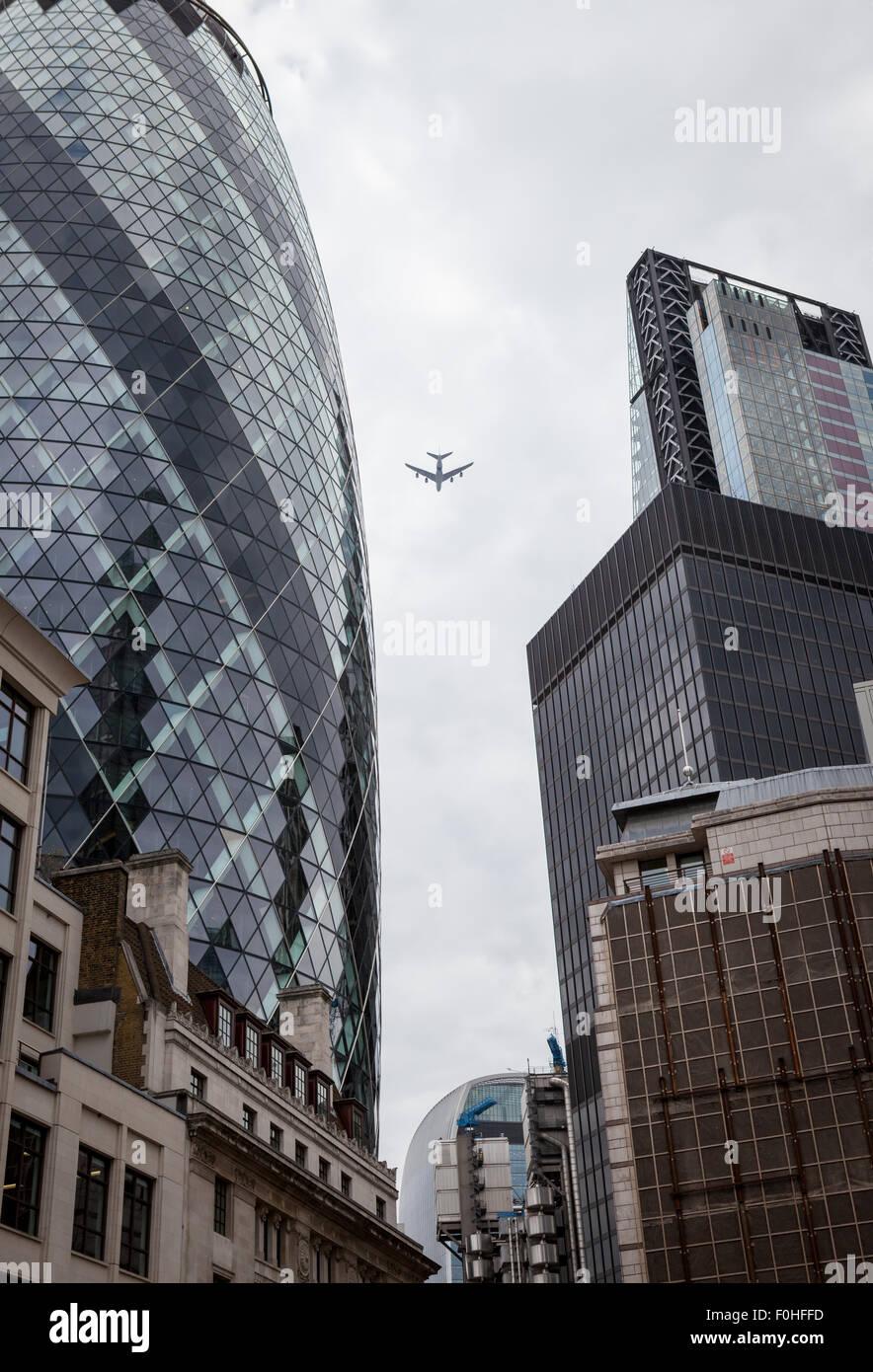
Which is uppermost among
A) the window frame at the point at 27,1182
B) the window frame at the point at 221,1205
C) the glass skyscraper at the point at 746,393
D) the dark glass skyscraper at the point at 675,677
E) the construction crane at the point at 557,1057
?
the glass skyscraper at the point at 746,393

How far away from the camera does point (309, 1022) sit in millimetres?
60656

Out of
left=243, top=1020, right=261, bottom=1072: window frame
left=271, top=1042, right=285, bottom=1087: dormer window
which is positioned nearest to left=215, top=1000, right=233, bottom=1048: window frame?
left=243, top=1020, right=261, bottom=1072: window frame

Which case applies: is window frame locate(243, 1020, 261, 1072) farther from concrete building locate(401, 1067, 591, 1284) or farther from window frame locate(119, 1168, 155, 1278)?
concrete building locate(401, 1067, 591, 1284)

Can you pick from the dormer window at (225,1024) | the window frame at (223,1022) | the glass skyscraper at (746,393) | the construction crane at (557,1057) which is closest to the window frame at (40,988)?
the window frame at (223,1022)

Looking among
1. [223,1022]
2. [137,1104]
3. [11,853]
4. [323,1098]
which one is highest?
[323,1098]

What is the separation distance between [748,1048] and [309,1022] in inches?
836

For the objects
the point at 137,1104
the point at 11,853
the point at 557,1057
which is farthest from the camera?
the point at 557,1057

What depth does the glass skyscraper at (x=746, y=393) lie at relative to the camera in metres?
154

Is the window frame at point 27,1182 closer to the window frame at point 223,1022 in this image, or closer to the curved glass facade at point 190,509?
the window frame at point 223,1022

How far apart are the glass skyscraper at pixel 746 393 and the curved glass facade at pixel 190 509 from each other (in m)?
74.3

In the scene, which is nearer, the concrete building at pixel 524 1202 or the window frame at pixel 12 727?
the window frame at pixel 12 727

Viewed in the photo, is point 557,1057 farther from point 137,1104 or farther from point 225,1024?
point 137,1104

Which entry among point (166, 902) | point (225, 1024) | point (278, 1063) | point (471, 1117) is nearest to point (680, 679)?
point (278, 1063)
